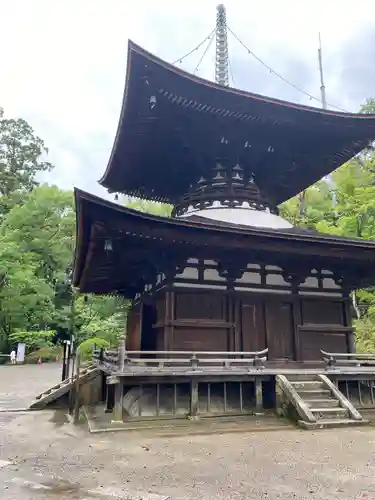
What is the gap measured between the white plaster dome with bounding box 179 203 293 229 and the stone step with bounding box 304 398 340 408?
4395 millimetres

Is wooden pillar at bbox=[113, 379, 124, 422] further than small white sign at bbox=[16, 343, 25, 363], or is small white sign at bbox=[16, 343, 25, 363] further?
small white sign at bbox=[16, 343, 25, 363]

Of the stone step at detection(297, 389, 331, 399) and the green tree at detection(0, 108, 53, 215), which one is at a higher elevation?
the green tree at detection(0, 108, 53, 215)

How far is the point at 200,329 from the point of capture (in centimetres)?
945

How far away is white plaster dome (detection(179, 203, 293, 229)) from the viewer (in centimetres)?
1051

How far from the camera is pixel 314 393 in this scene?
27.2 feet

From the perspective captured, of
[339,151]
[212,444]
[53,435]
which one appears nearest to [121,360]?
[53,435]

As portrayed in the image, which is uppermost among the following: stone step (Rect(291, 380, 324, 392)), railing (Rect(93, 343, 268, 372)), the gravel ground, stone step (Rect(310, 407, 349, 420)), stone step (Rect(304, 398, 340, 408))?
railing (Rect(93, 343, 268, 372))

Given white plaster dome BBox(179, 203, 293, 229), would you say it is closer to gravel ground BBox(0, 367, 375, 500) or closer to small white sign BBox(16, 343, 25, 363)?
gravel ground BBox(0, 367, 375, 500)

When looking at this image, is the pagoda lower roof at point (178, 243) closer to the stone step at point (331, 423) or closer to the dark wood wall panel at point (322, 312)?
the dark wood wall panel at point (322, 312)

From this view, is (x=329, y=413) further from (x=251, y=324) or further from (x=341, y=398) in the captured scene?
(x=251, y=324)

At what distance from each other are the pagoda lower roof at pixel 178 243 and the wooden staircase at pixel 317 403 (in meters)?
2.75

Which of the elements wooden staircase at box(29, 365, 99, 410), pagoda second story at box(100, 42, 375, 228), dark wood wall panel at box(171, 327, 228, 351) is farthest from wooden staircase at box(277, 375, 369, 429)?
wooden staircase at box(29, 365, 99, 410)

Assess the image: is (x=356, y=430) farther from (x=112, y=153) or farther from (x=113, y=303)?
(x=113, y=303)

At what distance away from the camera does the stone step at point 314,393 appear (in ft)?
26.9
